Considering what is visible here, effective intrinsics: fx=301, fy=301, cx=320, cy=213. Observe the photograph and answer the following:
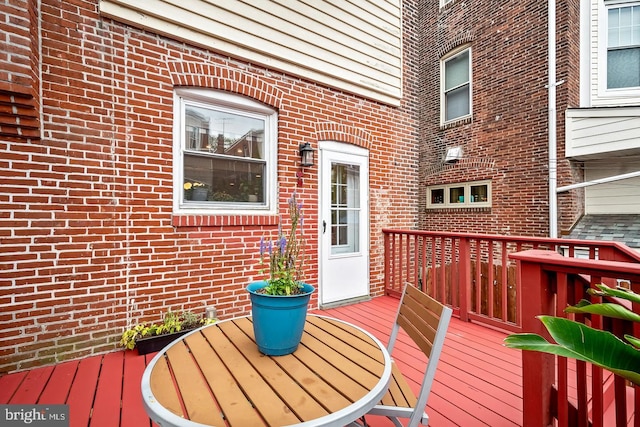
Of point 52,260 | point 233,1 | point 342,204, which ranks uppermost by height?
point 233,1

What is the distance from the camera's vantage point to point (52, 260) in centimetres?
233

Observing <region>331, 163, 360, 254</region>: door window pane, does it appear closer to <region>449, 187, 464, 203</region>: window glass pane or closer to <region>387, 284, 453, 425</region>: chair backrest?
<region>387, 284, 453, 425</region>: chair backrest

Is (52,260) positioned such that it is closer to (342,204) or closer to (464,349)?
(342,204)

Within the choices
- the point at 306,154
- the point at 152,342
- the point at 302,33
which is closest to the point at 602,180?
the point at 306,154

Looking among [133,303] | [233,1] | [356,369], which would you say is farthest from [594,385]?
[233,1]

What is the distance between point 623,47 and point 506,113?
2046 mm

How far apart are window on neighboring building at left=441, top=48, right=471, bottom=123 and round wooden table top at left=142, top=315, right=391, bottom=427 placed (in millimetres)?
7213

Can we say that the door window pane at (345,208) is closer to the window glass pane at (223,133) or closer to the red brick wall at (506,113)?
the window glass pane at (223,133)

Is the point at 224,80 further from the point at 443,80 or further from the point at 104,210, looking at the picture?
the point at 443,80

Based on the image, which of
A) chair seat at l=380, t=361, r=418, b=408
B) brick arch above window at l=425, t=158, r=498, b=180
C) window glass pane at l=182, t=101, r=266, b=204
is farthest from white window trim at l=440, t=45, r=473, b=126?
chair seat at l=380, t=361, r=418, b=408

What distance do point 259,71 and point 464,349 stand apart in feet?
11.1

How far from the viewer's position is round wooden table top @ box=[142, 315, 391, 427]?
937 millimetres

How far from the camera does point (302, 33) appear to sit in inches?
137

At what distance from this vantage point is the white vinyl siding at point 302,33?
2.73m
